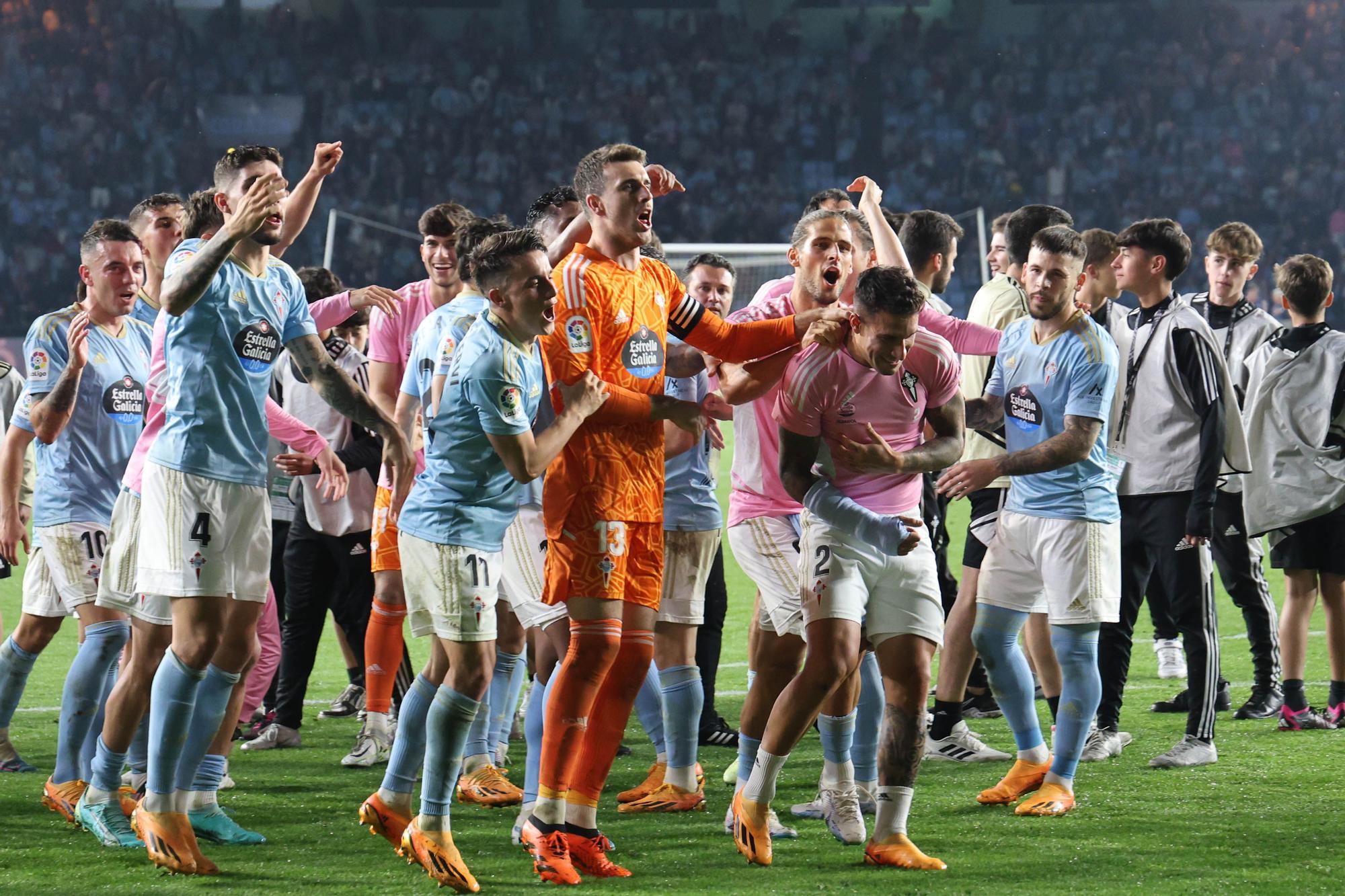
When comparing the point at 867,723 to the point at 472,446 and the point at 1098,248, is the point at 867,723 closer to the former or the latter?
the point at 472,446

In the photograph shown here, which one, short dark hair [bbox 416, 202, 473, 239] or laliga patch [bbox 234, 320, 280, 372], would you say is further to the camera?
short dark hair [bbox 416, 202, 473, 239]

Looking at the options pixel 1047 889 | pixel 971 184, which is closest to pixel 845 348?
pixel 1047 889

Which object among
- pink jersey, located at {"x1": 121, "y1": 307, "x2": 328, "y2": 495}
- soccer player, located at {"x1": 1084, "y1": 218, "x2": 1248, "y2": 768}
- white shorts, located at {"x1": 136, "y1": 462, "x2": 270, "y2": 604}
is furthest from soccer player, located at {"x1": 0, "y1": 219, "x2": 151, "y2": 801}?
soccer player, located at {"x1": 1084, "y1": 218, "x2": 1248, "y2": 768}

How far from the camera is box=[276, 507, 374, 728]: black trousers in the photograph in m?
6.44

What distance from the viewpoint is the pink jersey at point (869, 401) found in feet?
A: 14.0

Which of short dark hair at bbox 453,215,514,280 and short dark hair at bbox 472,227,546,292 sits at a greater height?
short dark hair at bbox 453,215,514,280

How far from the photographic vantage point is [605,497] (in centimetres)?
426

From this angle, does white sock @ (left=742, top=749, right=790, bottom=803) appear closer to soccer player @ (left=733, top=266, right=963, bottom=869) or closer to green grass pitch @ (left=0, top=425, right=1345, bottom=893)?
soccer player @ (left=733, top=266, right=963, bottom=869)

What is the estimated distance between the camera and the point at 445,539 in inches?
160

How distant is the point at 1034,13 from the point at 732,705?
2488 cm

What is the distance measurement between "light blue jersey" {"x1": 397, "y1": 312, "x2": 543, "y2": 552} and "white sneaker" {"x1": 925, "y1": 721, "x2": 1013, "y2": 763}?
255cm

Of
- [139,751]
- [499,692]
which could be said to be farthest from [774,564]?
[139,751]

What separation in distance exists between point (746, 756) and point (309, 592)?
2.62m

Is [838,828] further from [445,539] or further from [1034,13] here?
[1034,13]
